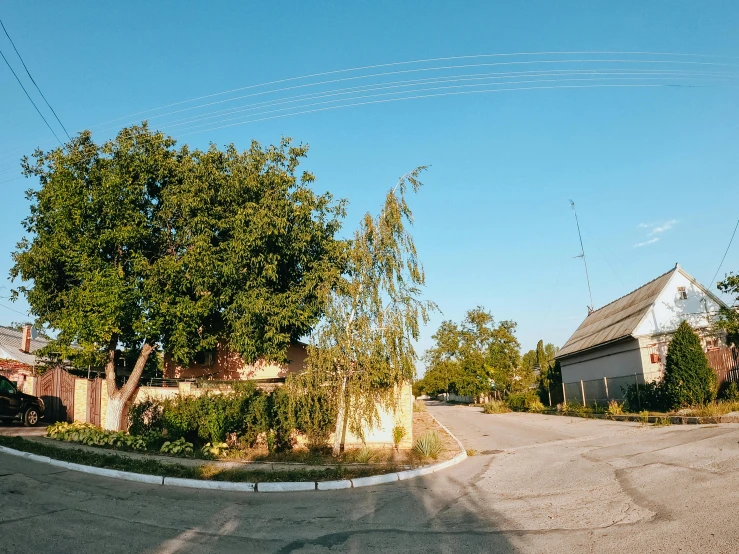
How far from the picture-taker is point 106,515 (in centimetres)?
775

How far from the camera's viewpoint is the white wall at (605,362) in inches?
1022

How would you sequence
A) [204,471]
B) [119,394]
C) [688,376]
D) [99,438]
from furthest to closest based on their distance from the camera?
[688,376]
[119,394]
[99,438]
[204,471]

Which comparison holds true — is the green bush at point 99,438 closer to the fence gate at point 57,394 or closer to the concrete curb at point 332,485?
the concrete curb at point 332,485

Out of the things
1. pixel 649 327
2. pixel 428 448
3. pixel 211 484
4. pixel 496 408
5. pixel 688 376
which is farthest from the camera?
pixel 496 408

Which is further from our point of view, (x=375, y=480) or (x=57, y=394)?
(x=57, y=394)

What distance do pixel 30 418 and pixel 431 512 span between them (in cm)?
1797

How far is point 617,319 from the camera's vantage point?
30.6m

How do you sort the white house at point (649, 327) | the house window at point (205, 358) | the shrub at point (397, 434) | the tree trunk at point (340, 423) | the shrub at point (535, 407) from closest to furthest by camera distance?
1. the tree trunk at point (340, 423)
2. the shrub at point (397, 434)
3. the house window at point (205, 358)
4. the white house at point (649, 327)
5. the shrub at point (535, 407)

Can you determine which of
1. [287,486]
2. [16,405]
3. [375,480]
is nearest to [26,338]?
[16,405]

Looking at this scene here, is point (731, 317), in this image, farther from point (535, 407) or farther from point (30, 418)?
point (30, 418)

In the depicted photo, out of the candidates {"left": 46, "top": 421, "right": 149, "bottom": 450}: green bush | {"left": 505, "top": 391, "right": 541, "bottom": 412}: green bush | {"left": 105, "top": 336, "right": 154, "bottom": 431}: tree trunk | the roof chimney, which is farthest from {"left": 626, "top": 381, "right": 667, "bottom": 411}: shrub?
the roof chimney

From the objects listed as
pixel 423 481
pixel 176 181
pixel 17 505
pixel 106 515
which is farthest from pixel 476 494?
pixel 176 181

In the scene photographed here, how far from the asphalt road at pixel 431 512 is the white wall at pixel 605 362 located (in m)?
14.9

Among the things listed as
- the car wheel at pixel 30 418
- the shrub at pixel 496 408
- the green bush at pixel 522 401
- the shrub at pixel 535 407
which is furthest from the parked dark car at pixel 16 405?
the shrub at pixel 496 408
